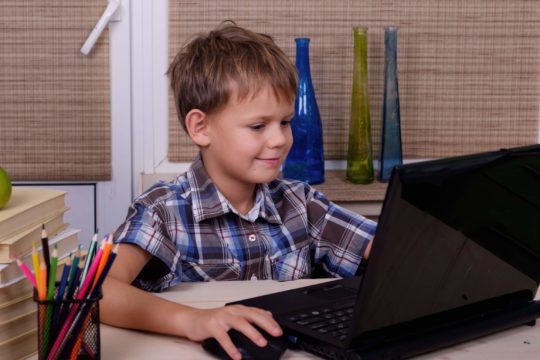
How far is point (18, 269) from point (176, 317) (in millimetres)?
221

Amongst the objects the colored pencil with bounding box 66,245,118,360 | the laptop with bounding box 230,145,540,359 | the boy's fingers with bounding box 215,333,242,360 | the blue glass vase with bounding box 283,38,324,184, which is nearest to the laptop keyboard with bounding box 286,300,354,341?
the laptop with bounding box 230,145,540,359

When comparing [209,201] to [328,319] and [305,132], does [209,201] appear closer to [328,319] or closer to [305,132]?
[328,319]

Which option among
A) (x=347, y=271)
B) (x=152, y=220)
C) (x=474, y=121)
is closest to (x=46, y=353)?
(x=152, y=220)

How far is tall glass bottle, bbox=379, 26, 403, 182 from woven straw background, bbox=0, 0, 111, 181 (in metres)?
0.83

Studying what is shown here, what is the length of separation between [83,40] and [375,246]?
1903mm

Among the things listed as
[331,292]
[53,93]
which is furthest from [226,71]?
[53,93]

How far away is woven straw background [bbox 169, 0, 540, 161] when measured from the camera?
280cm

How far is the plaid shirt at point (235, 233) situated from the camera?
1.58 metres

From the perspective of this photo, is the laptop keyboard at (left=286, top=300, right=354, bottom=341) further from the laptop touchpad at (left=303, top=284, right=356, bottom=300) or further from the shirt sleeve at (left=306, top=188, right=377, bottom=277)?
the shirt sleeve at (left=306, top=188, right=377, bottom=277)

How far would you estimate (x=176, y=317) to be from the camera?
127 centimetres

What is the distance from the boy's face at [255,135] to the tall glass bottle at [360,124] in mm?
1079

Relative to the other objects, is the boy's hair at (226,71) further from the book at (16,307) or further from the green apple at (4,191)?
the book at (16,307)

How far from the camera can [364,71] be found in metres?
2.70

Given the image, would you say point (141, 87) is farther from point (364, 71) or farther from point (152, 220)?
point (152, 220)
